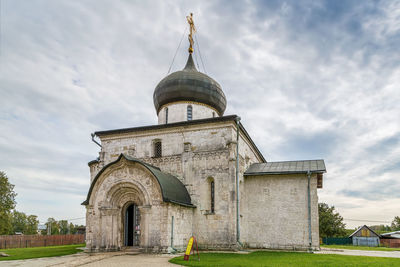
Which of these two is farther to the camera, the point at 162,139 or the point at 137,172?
the point at 162,139

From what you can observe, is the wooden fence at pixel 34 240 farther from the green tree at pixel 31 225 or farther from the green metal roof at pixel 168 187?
the green tree at pixel 31 225

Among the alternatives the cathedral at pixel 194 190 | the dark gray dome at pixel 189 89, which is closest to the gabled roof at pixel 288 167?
the cathedral at pixel 194 190

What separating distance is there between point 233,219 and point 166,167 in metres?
4.92

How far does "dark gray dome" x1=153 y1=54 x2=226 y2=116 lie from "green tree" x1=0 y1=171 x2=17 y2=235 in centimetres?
2200

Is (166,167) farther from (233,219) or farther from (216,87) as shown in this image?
(216,87)

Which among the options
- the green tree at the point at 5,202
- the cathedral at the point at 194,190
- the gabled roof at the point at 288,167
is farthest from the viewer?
the green tree at the point at 5,202

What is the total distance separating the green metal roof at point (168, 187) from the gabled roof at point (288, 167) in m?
4.11

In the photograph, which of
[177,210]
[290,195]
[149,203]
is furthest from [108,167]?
[290,195]

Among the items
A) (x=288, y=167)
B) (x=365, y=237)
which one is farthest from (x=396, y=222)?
(x=288, y=167)

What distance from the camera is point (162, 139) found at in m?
20.4

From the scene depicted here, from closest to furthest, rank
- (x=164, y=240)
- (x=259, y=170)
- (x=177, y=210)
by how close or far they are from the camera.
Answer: (x=164, y=240)
(x=177, y=210)
(x=259, y=170)

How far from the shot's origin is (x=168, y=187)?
16.7m

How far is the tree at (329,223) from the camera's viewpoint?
137ft

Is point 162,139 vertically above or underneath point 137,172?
above
